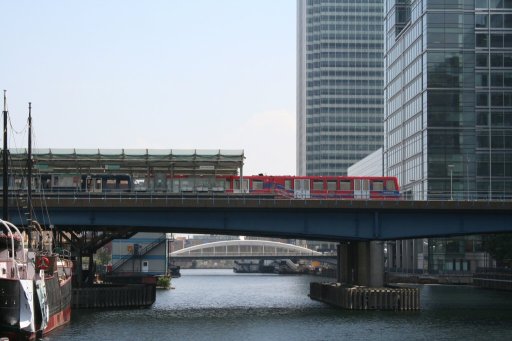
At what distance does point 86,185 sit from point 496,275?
254 feet

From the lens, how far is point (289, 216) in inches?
4055

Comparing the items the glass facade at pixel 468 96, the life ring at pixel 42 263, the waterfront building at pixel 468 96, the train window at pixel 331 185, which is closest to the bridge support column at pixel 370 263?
the train window at pixel 331 185

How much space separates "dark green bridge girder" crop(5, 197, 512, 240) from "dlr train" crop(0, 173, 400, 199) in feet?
11.8

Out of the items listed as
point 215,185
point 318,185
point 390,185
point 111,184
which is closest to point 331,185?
point 318,185

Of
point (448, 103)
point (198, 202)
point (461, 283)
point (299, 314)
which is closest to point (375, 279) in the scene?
point (299, 314)

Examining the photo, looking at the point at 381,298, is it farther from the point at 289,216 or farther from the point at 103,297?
the point at 103,297

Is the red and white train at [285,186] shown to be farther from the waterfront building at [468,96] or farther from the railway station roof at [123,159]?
the waterfront building at [468,96]

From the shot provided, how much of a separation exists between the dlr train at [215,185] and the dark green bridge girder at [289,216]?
3589mm

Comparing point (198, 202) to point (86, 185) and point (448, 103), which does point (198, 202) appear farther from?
point (448, 103)

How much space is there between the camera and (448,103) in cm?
19038

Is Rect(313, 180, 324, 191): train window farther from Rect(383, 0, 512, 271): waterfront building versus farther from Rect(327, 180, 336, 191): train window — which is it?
Rect(383, 0, 512, 271): waterfront building

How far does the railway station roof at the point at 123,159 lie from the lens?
11462 centimetres

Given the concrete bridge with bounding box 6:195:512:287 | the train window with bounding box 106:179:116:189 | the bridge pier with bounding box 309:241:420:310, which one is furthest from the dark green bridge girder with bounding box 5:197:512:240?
the train window with bounding box 106:179:116:189

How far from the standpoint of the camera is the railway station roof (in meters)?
115
